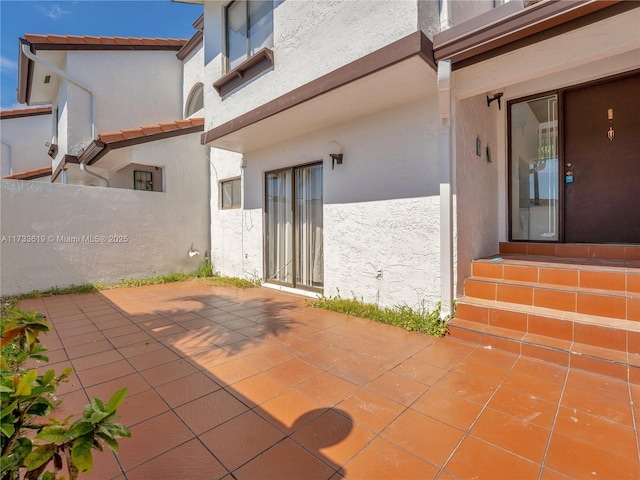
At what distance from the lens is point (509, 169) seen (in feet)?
18.4

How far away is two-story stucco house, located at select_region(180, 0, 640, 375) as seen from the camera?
339 cm

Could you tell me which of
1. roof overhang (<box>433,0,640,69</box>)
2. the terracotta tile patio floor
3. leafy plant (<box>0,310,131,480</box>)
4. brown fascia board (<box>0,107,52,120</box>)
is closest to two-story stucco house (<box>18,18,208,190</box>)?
brown fascia board (<box>0,107,52,120</box>)

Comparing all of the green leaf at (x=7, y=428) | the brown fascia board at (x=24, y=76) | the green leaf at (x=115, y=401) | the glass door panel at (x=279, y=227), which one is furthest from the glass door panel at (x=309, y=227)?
the brown fascia board at (x=24, y=76)

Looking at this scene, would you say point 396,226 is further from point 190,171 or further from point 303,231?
point 190,171

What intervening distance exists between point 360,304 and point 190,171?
6531 mm

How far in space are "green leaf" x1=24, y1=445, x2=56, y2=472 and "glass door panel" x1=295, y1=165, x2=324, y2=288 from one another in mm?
5233

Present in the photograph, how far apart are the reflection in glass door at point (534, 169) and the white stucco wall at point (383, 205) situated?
2381 millimetres

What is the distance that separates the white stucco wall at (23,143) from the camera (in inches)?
567

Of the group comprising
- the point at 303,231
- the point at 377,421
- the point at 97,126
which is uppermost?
the point at 97,126

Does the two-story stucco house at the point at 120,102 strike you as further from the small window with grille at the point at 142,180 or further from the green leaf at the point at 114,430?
the green leaf at the point at 114,430

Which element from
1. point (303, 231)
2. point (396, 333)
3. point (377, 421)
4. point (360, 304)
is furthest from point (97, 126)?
point (377, 421)

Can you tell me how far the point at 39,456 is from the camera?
3.36ft

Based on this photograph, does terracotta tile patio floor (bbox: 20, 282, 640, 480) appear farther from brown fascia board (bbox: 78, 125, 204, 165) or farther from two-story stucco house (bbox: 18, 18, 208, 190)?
two-story stucco house (bbox: 18, 18, 208, 190)

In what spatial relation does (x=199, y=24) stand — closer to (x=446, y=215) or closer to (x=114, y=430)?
(x=446, y=215)
